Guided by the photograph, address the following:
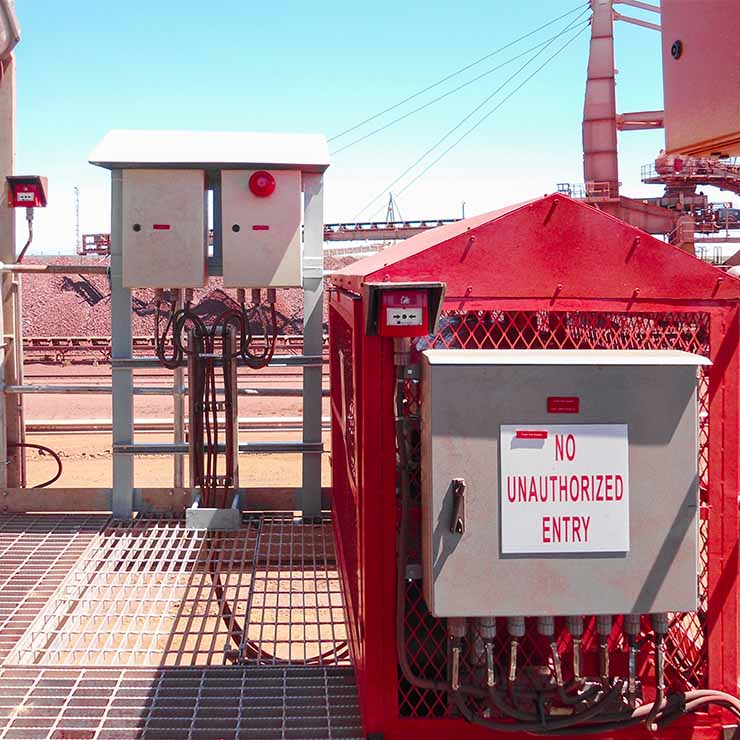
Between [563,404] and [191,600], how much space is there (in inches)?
95.4

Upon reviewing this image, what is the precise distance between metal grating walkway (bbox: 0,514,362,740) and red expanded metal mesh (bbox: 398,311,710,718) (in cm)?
43

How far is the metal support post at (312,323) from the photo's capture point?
17.6 ft

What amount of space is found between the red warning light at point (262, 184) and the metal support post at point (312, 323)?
0.43 meters

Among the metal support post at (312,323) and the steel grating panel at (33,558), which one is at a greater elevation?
the metal support post at (312,323)

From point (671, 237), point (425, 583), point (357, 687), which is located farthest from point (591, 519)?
point (671, 237)

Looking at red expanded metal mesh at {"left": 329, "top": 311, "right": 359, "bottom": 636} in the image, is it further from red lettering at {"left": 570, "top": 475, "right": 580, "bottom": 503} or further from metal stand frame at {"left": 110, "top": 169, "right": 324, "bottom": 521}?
red lettering at {"left": 570, "top": 475, "right": 580, "bottom": 503}

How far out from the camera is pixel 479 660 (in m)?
2.73

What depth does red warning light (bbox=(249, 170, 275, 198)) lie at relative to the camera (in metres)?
4.92

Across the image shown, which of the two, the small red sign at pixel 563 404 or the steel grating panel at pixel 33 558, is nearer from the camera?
the small red sign at pixel 563 404

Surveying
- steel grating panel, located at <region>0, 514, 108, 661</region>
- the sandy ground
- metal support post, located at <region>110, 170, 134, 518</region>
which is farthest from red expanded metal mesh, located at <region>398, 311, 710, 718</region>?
the sandy ground

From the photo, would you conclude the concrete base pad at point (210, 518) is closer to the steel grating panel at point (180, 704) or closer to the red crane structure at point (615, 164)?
the steel grating panel at point (180, 704)

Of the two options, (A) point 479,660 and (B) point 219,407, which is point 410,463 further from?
(B) point 219,407

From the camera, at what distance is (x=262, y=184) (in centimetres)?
493

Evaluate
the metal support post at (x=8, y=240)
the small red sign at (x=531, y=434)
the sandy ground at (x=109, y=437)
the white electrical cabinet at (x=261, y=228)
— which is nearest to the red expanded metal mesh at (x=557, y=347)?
the small red sign at (x=531, y=434)
